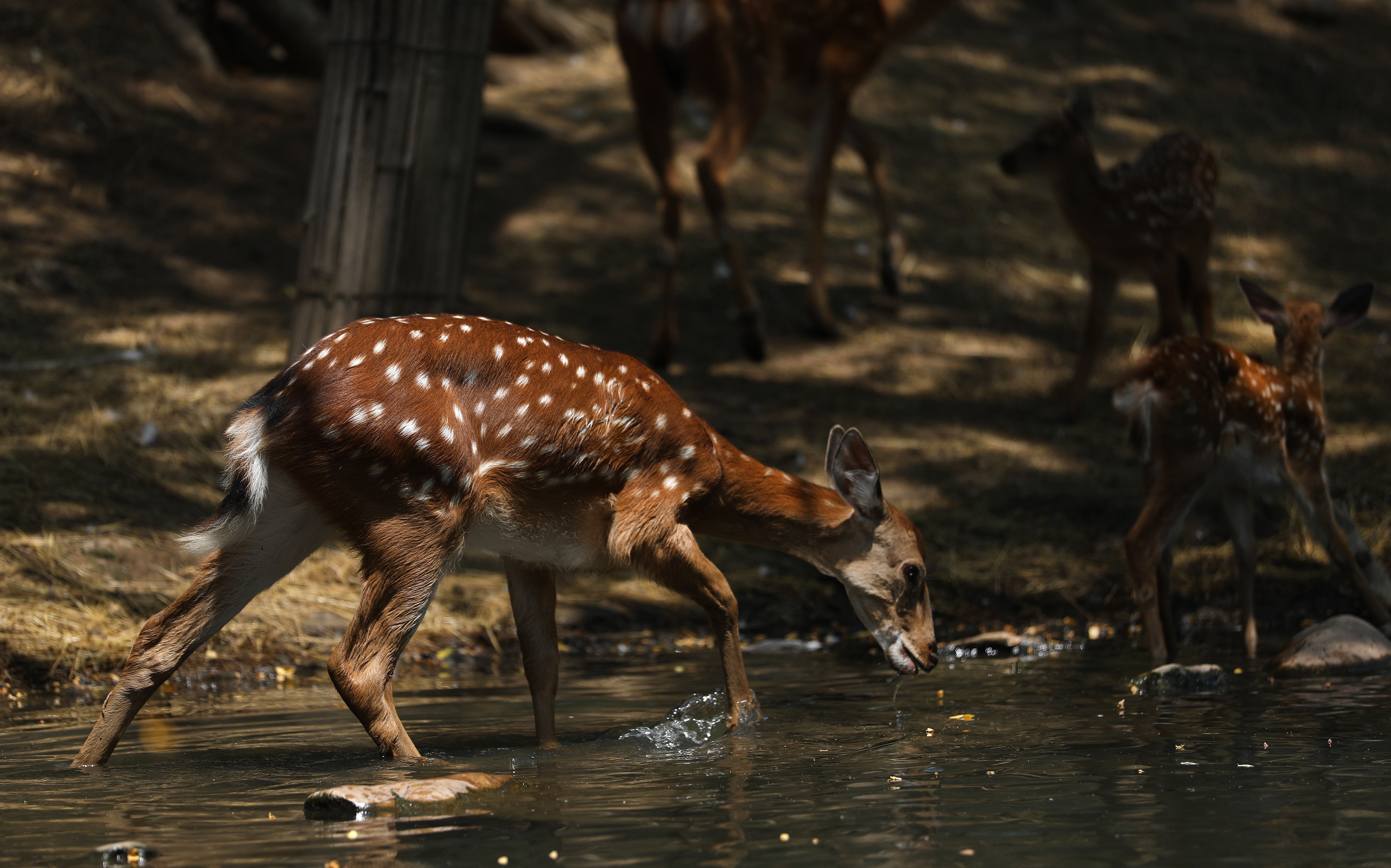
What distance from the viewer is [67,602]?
6.91 metres

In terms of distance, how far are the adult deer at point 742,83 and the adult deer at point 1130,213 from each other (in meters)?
1.76

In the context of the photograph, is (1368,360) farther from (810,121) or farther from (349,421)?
(349,421)

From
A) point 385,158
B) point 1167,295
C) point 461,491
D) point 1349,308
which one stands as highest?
point 385,158

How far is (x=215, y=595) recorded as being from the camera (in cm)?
548

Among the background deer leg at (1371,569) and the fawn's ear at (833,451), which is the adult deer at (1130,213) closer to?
the background deer leg at (1371,569)

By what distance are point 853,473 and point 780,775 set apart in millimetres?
1920

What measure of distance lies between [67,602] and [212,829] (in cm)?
321

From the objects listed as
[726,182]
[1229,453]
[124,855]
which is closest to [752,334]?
[726,182]

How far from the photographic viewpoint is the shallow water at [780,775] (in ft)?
12.5

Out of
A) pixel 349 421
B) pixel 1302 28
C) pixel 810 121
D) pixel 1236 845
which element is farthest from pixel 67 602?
pixel 1302 28

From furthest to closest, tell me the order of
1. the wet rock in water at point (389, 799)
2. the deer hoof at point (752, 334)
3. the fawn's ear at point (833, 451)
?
the deer hoof at point (752, 334) → the fawn's ear at point (833, 451) → the wet rock in water at point (389, 799)

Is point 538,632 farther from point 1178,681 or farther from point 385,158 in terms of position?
point 385,158

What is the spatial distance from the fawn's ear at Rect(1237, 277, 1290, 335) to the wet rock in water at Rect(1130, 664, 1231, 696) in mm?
2638

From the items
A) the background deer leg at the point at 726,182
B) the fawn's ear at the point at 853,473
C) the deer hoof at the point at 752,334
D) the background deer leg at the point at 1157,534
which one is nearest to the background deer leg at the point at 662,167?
the background deer leg at the point at 726,182
